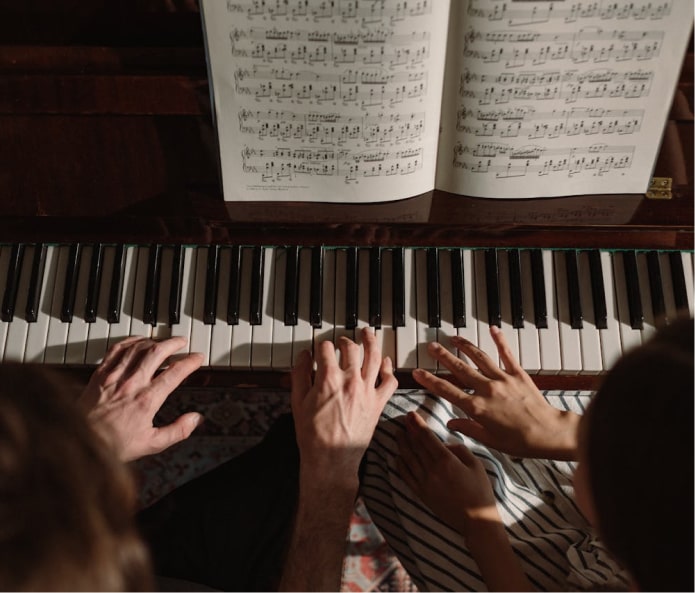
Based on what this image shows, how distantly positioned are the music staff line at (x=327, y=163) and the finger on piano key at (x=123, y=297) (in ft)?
1.27

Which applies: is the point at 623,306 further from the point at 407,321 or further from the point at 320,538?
the point at 320,538

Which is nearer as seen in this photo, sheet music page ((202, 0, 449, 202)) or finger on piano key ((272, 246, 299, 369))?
sheet music page ((202, 0, 449, 202))

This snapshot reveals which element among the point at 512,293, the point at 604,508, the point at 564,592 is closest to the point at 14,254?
the point at 512,293

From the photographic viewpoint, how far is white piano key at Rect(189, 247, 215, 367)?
1458 mm

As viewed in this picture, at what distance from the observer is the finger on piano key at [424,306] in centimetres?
147

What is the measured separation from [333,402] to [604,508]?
66cm

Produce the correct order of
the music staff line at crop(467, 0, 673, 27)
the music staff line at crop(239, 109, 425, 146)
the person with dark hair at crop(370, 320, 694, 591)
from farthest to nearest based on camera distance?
the person with dark hair at crop(370, 320, 694, 591), the music staff line at crop(239, 109, 425, 146), the music staff line at crop(467, 0, 673, 27)

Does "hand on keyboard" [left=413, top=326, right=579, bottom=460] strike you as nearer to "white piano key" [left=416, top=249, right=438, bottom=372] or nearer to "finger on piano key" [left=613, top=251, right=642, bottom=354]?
"white piano key" [left=416, top=249, right=438, bottom=372]

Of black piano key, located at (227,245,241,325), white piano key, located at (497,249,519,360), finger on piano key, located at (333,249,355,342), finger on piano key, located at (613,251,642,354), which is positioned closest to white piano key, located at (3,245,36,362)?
black piano key, located at (227,245,241,325)

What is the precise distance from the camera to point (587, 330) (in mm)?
1471

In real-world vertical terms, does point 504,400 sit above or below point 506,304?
below

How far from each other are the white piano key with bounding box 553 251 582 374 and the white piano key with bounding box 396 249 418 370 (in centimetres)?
34

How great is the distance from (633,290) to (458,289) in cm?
41

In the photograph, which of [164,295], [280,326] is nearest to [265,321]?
[280,326]
